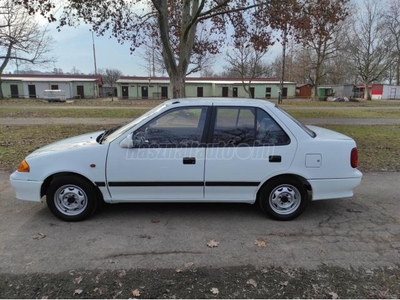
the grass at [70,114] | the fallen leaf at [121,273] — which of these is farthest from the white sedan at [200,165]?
the grass at [70,114]

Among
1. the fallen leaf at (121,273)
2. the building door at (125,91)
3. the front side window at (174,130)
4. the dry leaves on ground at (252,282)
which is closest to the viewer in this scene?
the dry leaves on ground at (252,282)

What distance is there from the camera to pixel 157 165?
152 inches

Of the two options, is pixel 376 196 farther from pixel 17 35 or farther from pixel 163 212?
pixel 17 35

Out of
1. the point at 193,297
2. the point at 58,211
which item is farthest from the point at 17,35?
the point at 193,297

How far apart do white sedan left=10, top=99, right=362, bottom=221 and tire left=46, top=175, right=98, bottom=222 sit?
1cm

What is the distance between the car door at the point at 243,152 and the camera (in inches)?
153

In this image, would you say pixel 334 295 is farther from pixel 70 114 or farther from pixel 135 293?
pixel 70 114

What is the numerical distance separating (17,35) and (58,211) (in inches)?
1600

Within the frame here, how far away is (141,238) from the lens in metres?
3.58

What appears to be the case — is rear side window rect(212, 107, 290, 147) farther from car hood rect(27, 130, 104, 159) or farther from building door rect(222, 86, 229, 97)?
building door rect(222, 86, 229, 97)

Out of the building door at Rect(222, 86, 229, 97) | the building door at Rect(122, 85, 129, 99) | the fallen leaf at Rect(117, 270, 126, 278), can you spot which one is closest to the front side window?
the fallen leaf at Rect(117, 270, 126, 278)

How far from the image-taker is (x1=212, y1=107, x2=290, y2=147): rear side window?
3.96 meters

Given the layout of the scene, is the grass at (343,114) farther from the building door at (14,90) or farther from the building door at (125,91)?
the building door at (14,90)

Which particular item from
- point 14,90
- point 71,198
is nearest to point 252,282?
point 71,198
